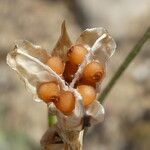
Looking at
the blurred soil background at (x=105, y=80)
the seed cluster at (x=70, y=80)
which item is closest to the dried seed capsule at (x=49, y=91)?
the seed cluster at (x=70, y=80)

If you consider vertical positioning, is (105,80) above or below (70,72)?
below

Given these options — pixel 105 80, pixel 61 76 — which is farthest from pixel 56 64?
pixel 105 80

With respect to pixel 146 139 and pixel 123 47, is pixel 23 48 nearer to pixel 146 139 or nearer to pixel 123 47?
pixel 146 139

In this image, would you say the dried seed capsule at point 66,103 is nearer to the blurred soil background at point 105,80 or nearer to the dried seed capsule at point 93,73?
the dried seed capsule at point 93,73

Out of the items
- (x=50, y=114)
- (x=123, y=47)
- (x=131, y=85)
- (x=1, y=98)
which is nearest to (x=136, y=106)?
(x=131, y=85)


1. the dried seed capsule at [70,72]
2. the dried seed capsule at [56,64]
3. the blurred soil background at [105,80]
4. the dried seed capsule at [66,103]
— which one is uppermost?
the dried seed capsule at [56,64]

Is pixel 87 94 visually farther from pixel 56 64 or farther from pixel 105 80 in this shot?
pixel 105 80
